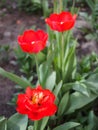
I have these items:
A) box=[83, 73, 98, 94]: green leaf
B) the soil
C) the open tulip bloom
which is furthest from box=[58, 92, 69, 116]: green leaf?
the soil

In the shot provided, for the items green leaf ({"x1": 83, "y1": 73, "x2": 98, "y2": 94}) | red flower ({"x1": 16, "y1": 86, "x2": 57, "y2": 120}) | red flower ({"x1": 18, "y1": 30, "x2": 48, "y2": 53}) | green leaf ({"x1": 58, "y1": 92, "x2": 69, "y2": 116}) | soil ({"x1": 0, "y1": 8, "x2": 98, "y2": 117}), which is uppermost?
red flower ({"x1": 18, "y1": 30, "x2": 48, "y2": 53})

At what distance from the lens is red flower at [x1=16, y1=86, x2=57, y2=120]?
1233mm

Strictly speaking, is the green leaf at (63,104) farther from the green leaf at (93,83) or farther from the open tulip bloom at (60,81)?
the green leaf at (93,83)

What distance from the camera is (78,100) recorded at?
5.99ft

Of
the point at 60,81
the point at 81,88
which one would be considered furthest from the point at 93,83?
the point at 60,81

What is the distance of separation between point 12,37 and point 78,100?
1.29 metres

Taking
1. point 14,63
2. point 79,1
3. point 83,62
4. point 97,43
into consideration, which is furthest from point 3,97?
point 79,1

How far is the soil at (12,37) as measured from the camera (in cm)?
225

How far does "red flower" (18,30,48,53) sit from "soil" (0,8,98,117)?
681 mm

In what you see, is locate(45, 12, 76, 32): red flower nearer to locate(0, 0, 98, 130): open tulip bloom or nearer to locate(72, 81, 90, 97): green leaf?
locate(0, 0, 98, 130): open tulip bloom

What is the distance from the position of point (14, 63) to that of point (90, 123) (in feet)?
3.32

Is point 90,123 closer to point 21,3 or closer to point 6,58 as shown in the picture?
point 6,58

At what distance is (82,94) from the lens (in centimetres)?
182

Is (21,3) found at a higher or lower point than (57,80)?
lower
